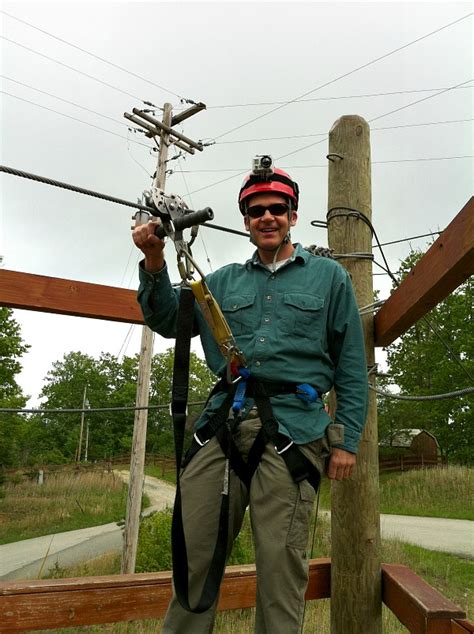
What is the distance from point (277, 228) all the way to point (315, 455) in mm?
827

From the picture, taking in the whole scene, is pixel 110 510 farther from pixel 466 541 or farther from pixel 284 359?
pixel 284 359

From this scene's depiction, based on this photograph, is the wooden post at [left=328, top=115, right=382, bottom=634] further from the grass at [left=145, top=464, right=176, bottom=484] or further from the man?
the grass at [left=145, top=464, right=176, bottom=484]

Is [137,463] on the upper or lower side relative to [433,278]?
lower

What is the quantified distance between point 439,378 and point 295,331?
2441 cm

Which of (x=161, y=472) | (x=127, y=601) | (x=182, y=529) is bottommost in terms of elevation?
(x=161, y=472)

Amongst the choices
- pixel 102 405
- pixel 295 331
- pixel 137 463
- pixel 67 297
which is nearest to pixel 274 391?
pixel 295 331

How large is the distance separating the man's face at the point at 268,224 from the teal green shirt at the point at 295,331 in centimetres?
10

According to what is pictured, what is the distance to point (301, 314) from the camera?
195 cm

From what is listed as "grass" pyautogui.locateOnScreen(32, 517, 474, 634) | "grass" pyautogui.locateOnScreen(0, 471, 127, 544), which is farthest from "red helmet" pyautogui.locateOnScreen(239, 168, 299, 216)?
"grass" pyautogui.locateOnScreen(0, 471, 127, 544)

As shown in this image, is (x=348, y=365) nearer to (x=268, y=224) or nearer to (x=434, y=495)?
(x=268, y=224)

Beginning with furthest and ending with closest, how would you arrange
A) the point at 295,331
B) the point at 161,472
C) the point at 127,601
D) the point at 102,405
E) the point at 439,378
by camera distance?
1. the point at 102,405
2. the point at 161,472
3. the point at 439,378
4. the point at 127,601
5. the point at 295,331

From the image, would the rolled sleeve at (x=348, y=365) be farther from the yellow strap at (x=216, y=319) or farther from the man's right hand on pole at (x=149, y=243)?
the man's right hand on pole at (x=149, y=243)

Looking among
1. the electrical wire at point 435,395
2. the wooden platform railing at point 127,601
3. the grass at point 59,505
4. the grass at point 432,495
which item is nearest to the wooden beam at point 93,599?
the wooden platform railing at point 127,601

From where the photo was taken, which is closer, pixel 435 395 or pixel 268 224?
pixel 268 224
